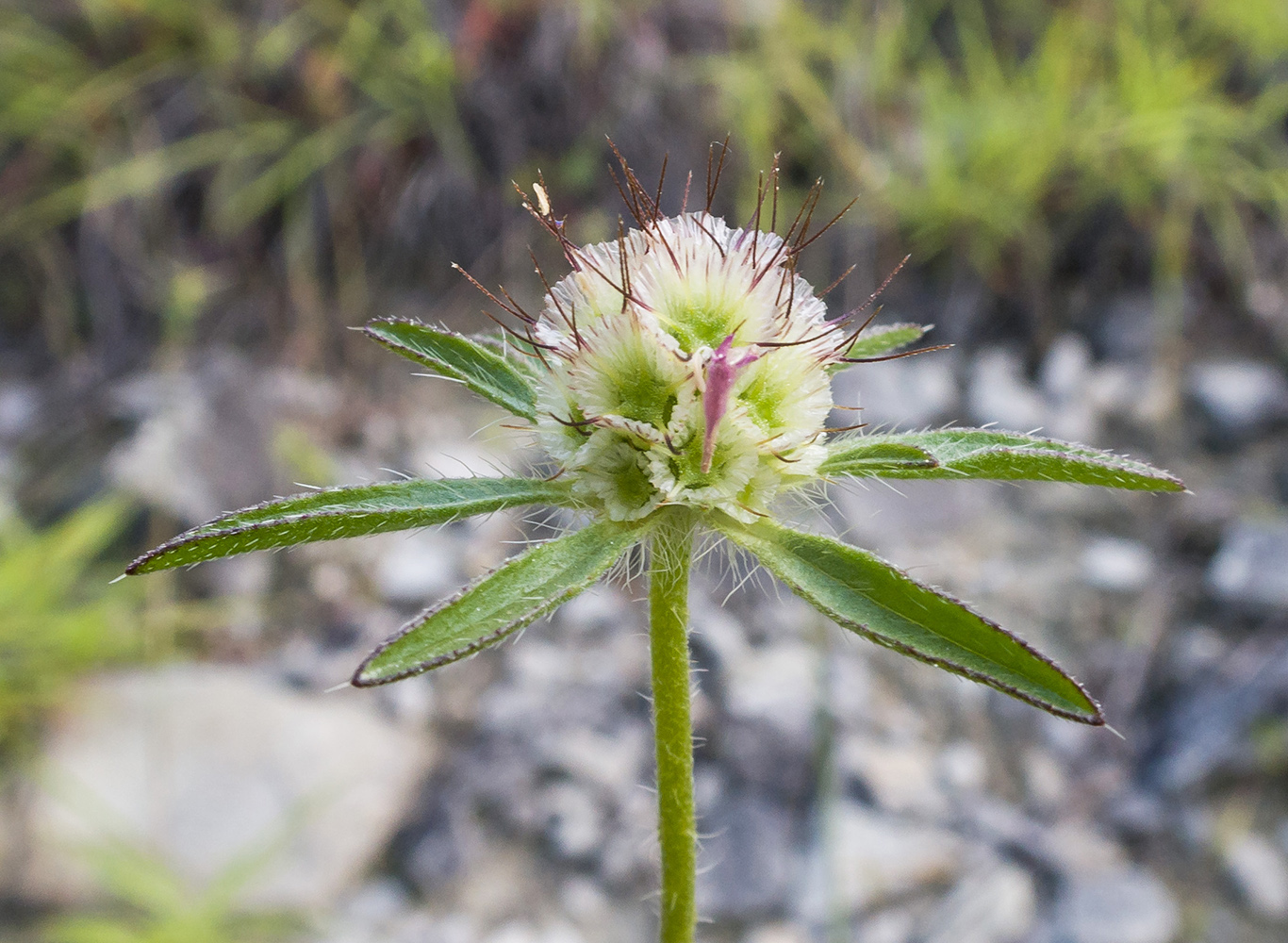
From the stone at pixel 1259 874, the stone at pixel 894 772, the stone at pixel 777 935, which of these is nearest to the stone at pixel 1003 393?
the stone at pixel 894 772

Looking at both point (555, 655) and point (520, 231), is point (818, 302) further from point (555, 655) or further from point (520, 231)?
point (520, 231)

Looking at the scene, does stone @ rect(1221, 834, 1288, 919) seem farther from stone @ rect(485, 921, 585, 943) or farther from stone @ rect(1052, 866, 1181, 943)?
stone @ rect(485, 921, 585, 943)

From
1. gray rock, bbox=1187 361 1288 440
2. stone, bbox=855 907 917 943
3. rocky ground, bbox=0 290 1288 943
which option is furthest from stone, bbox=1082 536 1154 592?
stone, bbox=855 907 917 943

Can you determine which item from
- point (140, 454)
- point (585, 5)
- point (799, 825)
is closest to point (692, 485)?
point (799, 825)

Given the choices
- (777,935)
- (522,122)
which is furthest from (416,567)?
(522,122)

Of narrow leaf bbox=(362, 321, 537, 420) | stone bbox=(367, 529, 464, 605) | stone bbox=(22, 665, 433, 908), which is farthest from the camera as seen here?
stone bbox=(367, 529, 464, 605)

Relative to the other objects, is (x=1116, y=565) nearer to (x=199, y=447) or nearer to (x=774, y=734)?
(x=774, y=734)
